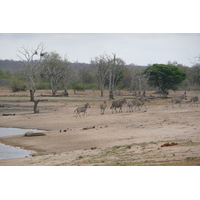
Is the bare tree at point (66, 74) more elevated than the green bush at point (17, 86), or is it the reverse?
the bare tree at point (66, 74)

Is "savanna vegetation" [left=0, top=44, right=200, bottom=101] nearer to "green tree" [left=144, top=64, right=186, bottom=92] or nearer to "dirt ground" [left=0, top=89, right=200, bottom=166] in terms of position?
"green tree" [left=144, top=64, right=186, bottom=92]

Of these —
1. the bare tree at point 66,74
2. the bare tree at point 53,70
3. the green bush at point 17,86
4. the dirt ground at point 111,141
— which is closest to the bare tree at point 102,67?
the bare tree at point 66,74

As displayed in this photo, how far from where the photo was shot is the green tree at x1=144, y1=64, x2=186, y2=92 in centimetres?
4891

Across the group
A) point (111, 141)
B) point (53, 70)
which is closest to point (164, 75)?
point (53, 70)

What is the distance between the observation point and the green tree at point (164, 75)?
48.9 m

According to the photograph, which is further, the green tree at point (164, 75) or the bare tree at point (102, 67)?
the bare tree at point (102, 67)

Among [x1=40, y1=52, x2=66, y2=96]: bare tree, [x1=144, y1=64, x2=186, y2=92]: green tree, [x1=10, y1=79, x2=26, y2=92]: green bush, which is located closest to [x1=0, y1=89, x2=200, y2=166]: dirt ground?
[x1=144, y1=64, x2=186, y2=92]: green tree

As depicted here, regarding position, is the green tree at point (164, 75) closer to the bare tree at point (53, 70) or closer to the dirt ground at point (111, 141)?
the bare tree at point (53, 70)

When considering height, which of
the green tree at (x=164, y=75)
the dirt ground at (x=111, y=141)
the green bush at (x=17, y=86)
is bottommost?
the dirt ground at (x=111, y=141)

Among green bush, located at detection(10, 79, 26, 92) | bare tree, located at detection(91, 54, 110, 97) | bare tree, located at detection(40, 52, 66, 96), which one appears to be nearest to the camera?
bare tree, located at detection(91, 54, 110, 97)

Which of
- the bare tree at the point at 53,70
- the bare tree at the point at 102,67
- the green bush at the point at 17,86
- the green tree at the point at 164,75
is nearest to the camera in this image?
the green tree at the point at 164,75

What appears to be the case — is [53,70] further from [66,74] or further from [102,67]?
[102,67]

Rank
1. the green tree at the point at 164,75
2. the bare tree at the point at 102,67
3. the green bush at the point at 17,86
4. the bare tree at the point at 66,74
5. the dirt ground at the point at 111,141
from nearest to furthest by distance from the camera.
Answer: the dirt ground at the point at 111,141 < the green tree at the point at 164,75 < the bare tree at the point at 102,67 < the bare tree at the point at 66,74 < the green bush at the point at 17,86
